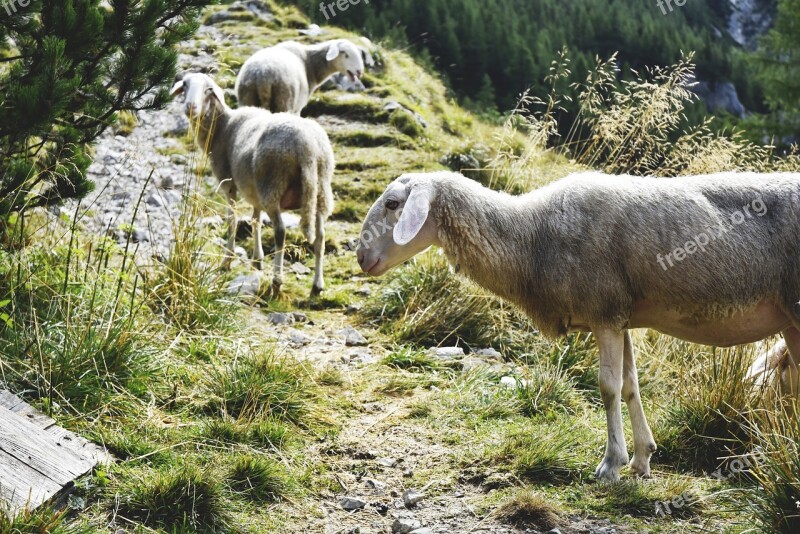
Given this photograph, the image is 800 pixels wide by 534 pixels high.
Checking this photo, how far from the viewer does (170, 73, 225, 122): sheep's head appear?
854 centimetres

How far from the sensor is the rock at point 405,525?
13.5 ft

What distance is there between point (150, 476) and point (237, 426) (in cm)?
73

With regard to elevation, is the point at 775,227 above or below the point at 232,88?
above

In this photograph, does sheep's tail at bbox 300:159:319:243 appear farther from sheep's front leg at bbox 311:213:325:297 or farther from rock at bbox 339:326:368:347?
rock at bbox 339:326:368:347

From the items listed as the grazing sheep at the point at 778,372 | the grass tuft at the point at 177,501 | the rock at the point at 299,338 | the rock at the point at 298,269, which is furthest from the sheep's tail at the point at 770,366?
the rock at the point at 298,269

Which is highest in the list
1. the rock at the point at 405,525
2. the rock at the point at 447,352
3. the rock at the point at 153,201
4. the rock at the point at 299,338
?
the rock at the point at 405,525

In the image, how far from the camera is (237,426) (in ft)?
15.5

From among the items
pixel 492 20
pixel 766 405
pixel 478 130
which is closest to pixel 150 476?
pixel 766 405

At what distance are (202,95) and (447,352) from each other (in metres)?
4.09

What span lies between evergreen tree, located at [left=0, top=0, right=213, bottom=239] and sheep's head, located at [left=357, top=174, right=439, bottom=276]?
171 centimetres

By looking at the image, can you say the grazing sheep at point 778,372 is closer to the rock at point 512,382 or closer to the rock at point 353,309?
the rock at point 512,382

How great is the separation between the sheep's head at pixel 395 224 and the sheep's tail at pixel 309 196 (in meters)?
2.77

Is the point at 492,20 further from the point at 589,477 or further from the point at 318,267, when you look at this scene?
the point at 589,477

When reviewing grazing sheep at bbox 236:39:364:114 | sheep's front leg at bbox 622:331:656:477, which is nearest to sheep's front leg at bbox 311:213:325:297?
grazing sheep at bbox 236:39:364:114
